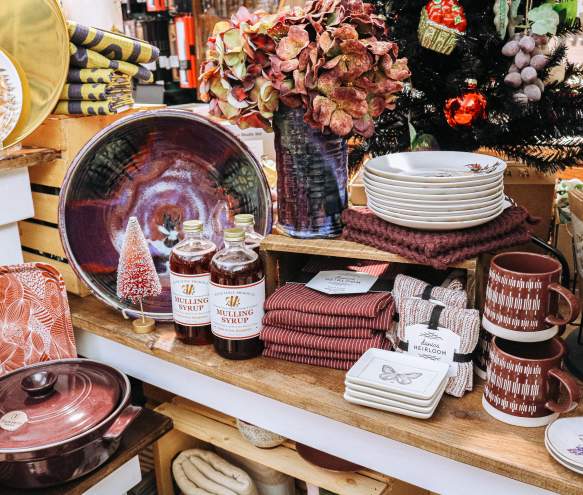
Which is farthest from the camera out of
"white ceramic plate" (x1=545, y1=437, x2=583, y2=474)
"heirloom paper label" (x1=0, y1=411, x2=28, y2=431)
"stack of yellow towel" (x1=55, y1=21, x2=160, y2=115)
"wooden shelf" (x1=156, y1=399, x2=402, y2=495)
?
"stack of yellow towel" (x1=55, y1=21, x2=160, y2=115)

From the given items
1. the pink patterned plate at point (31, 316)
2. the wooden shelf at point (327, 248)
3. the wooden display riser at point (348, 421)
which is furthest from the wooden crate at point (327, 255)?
the pink patterned plate at point (31, 316)

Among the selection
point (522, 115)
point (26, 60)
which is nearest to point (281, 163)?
point (522, 115)

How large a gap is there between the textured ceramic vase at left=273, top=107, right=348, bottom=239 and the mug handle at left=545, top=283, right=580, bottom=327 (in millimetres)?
493

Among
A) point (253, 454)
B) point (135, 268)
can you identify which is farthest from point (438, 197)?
point (253, 454)

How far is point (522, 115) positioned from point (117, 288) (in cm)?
98

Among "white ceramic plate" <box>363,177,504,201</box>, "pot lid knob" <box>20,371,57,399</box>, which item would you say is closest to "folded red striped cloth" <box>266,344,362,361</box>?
"white ceramic plate" <box>363,177,504,201</box>

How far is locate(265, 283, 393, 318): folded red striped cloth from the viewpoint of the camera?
3.92 ft

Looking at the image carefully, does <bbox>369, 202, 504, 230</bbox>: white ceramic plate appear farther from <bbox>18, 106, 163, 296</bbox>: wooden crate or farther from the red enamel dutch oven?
<bbox>18, 106, 163, 296</bbox>: wooden crate

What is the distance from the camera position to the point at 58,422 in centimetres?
115

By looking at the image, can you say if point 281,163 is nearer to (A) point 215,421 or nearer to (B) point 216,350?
(B) point 216,350

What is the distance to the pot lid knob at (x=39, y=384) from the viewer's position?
1192mm

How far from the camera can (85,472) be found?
3.90 ft

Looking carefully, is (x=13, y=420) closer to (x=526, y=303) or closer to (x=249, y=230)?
(x=249, y=230)

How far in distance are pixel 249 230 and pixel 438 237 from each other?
18.3 inches
